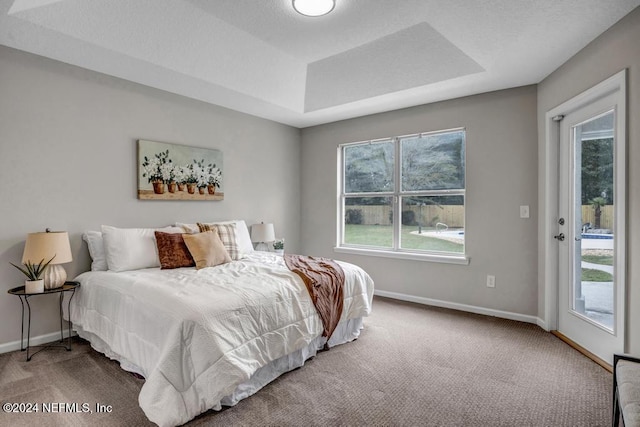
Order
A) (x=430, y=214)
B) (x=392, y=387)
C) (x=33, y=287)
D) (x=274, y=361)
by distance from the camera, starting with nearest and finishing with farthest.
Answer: (x=392, y=387) < (x=274, y=361) < (x=33, y=287) < (x=430, y=214)

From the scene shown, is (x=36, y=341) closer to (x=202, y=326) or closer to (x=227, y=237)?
(x=227, y=237)

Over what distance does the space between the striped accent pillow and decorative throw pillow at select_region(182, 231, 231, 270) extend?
0.21 metres

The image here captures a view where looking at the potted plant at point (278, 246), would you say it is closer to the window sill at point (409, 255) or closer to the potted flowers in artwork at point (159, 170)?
the window sill at point (409, 255)

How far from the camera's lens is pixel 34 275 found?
268cm

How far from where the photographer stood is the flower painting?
3502 mm

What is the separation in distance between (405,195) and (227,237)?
2244mm

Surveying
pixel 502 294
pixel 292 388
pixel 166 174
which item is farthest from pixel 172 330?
pixel 502 294

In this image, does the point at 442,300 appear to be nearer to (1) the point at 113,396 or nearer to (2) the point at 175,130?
(1) the point at 113,396

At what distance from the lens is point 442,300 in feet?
13.3

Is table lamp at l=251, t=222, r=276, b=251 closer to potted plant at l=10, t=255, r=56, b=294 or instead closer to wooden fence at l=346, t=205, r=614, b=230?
wooden fence at l=346, t=205, r=614, b=230

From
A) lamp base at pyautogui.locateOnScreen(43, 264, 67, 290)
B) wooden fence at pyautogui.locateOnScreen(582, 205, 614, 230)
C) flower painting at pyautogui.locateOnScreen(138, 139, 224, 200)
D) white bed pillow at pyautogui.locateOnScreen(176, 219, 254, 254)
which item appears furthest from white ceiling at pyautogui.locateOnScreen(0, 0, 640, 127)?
lamp base at pyautogui.locateOnScreen(43, 264, 67, 290)

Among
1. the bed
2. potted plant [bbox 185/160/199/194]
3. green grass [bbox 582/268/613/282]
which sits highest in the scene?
potted plant [bbox 185/160/199/194]

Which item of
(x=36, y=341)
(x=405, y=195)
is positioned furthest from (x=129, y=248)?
(x=405, y=195)

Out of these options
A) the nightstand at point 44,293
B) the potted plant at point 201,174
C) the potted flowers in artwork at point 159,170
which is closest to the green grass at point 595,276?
the potted plant at point 201,174
